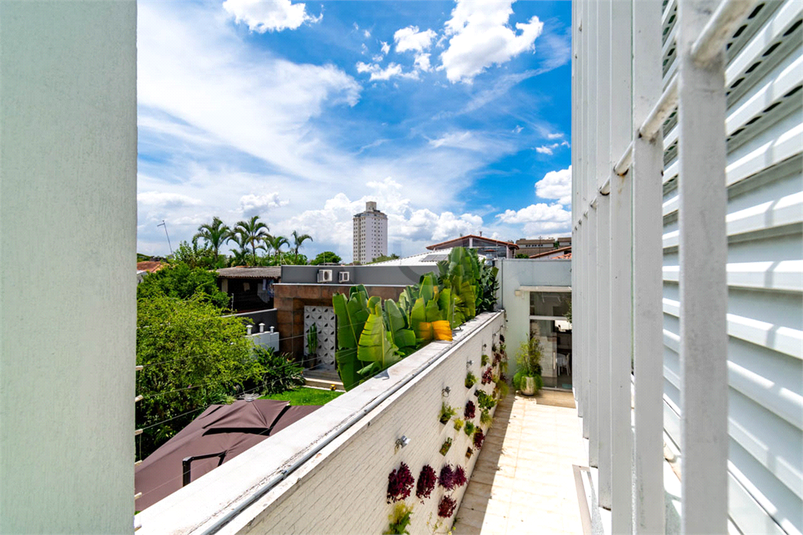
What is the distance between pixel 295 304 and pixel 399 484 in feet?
33.4

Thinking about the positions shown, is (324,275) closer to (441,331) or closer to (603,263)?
(441,331)

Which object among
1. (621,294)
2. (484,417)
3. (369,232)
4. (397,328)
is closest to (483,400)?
(484,417)

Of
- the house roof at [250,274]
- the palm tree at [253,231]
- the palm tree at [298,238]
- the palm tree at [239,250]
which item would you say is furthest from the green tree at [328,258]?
the house roof at [250,274]

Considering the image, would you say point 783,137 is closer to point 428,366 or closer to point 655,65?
point 655,65

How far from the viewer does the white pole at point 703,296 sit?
0.72 meters

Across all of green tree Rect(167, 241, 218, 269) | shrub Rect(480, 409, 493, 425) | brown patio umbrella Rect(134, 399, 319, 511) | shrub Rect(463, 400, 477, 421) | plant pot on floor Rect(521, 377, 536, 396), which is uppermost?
green tree Rect(167, 241, 218, 269)

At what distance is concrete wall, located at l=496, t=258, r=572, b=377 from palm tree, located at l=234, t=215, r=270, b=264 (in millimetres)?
28573

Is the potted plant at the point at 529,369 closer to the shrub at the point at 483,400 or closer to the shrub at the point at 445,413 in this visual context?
the shrub at the point at 483,400

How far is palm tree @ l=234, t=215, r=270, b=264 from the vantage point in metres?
34.3

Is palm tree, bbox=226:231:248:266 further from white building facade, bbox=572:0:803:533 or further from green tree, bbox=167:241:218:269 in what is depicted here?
white building facade, bbox=572:0:803:533

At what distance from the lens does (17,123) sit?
0.92 metres

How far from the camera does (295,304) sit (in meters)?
12.6

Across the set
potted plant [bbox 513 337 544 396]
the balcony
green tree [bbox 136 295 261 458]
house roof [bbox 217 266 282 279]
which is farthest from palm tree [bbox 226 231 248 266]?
the balcony

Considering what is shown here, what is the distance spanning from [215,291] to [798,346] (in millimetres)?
20617
